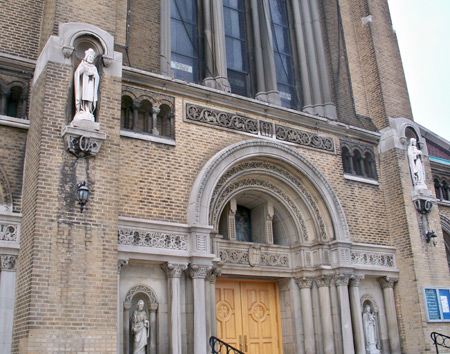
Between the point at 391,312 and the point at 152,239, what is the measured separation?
6.55 metres

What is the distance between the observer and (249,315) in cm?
1220

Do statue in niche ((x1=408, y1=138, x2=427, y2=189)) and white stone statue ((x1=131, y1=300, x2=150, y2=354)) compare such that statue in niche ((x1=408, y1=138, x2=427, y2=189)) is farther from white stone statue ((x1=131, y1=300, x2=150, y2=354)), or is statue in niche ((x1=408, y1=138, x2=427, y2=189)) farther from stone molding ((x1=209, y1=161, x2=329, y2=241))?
white stone statue ((x1=131, y1=300, x2=150, y2=354))

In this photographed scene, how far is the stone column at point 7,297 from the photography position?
337 inches

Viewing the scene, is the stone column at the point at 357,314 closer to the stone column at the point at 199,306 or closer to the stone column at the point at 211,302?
the stone column at the point at 211,302

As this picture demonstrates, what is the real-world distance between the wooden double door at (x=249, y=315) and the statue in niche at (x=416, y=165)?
4865 mm

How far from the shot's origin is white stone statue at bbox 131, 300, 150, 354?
9516 millimetres

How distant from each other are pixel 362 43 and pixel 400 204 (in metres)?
5.26

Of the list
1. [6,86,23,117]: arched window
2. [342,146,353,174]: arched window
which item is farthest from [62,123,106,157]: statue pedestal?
[342,146,353,174]: arched window

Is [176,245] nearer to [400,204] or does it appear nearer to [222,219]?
[222,219]

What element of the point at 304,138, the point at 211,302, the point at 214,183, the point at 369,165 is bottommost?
the point at 211,302

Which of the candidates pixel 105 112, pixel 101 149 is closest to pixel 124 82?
pixel 105 112

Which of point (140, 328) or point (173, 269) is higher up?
point (173, 269)

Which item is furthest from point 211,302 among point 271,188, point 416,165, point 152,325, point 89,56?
point 416,165

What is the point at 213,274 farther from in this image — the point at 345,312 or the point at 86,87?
the point at 86,87
